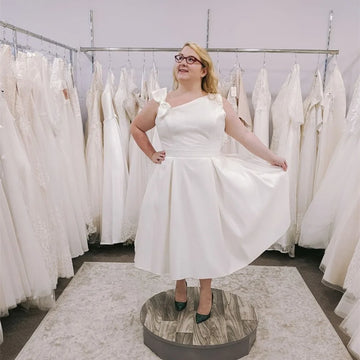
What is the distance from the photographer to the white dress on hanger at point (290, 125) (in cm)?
Answer: 296

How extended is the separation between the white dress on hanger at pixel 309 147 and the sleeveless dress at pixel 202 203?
1.21 metres

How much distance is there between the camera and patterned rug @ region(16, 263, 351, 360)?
78.4 inches

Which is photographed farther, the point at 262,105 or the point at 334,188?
the point at 262,105

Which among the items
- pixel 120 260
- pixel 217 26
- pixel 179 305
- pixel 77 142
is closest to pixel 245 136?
pixel 179 305

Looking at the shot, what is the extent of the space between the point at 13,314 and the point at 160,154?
1.42 metres

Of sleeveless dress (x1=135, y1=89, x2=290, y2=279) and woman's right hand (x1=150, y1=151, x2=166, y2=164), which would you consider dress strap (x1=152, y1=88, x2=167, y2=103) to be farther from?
woman's right hand (x1=150, y1=151, x2=166, y2=164)

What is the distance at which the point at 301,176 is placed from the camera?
3.10 metres

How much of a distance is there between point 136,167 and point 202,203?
1400 mm

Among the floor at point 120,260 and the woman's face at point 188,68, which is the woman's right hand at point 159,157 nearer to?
the woman's face at point 188,68

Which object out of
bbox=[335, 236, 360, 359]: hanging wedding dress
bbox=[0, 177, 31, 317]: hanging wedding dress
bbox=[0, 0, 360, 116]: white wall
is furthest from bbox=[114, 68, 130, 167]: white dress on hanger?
bbox=[335, 236, 360, 359]: hanging wedding dress

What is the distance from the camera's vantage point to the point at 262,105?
3.07 metres

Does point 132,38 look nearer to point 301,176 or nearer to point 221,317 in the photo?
point 301,176

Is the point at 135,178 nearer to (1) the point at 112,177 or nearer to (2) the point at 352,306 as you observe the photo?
(1) the point at 112,177

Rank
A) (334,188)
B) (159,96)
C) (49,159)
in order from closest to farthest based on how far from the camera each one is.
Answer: (159,96), (49,159), (334,188)
